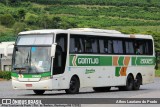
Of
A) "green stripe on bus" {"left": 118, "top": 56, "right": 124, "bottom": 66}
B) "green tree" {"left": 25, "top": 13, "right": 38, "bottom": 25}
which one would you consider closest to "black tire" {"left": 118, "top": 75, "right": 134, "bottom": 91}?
"green stripe on bus" {"left": 118, "top": 56, "right": 124, "bottom": 66}

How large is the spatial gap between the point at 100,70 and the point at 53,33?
177 inches

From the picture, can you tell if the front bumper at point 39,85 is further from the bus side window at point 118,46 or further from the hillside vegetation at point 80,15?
the hillside vegetation at point 80,15

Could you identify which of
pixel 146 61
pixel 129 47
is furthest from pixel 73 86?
pixel 146 61

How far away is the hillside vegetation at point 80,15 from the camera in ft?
354

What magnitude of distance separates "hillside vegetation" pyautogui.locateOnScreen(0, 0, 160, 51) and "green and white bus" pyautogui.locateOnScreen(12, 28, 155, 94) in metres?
56.6

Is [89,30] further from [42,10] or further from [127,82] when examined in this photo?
[42,10]

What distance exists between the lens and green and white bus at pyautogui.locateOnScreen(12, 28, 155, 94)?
27391mm

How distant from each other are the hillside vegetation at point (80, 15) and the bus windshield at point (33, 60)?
60.8 metres

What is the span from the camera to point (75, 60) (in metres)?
28.8

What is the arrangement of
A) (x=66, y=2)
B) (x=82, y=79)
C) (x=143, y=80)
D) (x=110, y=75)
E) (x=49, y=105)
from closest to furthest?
1. (x=49, y=105)
2. (x=82, y=79)
3. (x=110, y=75)
4. (x=143, y=80)
5. (x=66, y=2)

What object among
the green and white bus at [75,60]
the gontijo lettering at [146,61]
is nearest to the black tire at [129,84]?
the green and white bus at [75,60]

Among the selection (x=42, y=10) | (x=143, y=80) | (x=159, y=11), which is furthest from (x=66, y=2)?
(x=143, y=80)

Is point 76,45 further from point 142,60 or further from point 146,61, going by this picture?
A: point 146,61

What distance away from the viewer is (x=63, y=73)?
2783 cm
